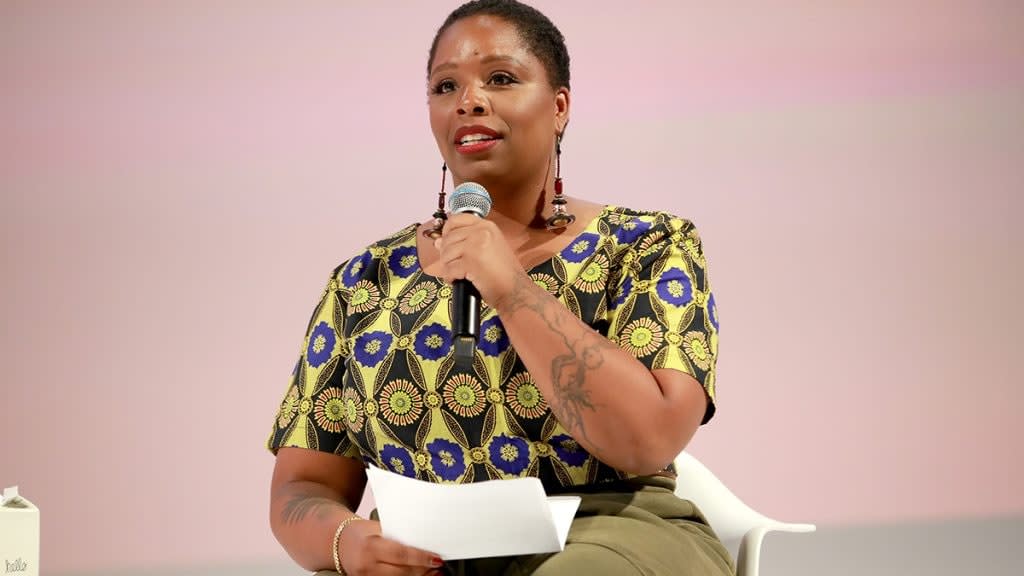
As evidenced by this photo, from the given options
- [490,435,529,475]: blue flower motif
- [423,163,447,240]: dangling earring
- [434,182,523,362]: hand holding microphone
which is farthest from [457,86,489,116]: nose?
[490,435,529,475]: blue flower motif

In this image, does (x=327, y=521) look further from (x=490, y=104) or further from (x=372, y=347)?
(x=490, y=104)

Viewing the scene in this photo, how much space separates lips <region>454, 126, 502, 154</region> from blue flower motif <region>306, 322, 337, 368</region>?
361 mm

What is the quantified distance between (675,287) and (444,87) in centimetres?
49

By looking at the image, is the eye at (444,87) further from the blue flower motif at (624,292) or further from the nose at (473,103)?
the blue flower motif at (624,292)

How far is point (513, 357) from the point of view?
1.79m

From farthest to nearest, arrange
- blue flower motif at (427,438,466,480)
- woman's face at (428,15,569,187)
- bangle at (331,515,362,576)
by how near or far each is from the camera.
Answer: woman's face at (428,15,569,187) < blue flower motif at (427,438,466,480) < bangle at (331,515,362,576)

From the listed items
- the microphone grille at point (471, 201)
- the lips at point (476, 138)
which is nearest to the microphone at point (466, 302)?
the microphone grille at point (471, 201)

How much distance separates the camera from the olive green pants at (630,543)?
149 cm

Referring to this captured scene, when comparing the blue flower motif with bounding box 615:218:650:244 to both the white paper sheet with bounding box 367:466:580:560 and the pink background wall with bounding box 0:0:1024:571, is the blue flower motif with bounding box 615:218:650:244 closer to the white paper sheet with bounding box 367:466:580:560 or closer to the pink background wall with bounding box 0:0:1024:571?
the white paper sheet with bounding box 367:466:580:560
